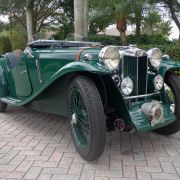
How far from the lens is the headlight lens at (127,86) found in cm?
361

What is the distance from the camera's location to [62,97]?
4.08 meters

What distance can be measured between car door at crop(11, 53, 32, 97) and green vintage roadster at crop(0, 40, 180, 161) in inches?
13.6

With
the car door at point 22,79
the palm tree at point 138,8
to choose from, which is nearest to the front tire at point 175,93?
the car door at point 22,79

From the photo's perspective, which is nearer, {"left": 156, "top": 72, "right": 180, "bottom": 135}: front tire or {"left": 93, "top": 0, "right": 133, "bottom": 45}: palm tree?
{"left": 156, "top": 72, "right": 180, "bottom": 135}: front tire

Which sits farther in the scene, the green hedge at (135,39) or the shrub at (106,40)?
the green hedge at (135,39)

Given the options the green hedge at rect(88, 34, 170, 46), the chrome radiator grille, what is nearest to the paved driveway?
the chrome radiator grille

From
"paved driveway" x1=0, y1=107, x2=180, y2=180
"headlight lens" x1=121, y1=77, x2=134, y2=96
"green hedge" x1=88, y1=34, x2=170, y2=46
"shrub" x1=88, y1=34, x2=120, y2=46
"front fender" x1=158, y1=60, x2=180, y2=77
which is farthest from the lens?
"green hedge" x1=88, y1=34, x2=170, y2=46

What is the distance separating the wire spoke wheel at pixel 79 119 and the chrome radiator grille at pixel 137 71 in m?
0.60

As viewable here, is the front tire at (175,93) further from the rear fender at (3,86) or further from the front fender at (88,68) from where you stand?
the rear fender at (3,86)

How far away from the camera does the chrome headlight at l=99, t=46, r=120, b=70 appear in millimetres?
3453

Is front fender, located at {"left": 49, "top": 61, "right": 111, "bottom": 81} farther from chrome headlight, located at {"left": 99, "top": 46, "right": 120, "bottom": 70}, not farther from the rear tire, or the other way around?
the rear tire

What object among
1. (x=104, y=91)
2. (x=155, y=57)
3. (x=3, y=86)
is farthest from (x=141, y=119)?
(x=3, y=86)

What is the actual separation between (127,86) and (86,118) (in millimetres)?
592

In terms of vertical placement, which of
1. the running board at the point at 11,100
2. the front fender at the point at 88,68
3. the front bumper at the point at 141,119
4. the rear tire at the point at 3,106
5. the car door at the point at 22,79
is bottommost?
the rear tire at the point at 3,106
